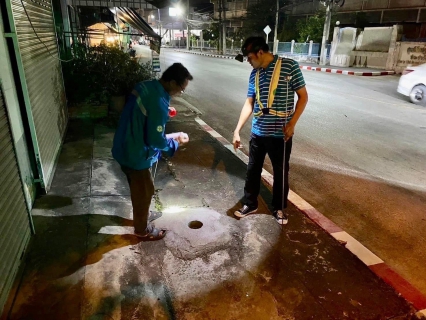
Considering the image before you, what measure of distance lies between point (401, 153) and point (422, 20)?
23.5m

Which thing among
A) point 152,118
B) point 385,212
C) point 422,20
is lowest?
point 385,212

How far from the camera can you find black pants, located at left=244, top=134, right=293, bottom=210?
11.0ft

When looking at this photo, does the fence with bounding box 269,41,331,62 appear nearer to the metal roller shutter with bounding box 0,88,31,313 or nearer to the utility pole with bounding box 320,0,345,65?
the utility pole with bounding box 320,0,345,65

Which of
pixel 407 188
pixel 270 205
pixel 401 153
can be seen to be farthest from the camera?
pixel 401 153

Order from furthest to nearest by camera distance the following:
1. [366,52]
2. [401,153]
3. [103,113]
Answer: [366,52] → [103,113] → [401,153]

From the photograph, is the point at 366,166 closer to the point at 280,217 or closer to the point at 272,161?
the point at 280,217

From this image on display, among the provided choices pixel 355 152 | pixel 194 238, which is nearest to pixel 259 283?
pixel 194 238

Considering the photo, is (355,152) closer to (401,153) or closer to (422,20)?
(401,153)

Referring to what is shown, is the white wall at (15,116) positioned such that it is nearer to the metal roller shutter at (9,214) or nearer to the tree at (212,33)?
the metal roller shutter at (9,214)

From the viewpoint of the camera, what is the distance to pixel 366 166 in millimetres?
5348

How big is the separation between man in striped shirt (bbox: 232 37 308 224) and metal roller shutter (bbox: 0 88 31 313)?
7.04 ft

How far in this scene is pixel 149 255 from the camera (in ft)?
9.72

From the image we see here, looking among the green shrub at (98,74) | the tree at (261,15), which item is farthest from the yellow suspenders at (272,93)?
the tree at (261,15)

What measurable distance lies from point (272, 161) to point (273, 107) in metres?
0.59
